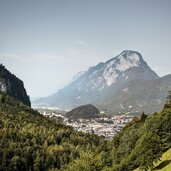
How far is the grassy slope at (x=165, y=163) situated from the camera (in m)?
75.2

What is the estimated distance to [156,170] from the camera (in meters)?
77.0

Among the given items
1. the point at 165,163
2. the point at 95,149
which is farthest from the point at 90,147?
the point at 165,163

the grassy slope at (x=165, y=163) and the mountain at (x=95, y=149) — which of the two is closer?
the grassy slope at (x=165, y=163)

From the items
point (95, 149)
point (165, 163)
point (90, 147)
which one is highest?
point (165, 163)

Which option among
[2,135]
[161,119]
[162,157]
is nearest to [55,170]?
[2,135]

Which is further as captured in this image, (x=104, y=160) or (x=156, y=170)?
(x=104, y=160)

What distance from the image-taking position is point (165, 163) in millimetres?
79062

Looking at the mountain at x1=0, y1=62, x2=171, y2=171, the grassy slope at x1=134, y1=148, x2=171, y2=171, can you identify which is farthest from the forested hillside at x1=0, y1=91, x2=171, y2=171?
the grassy slope at x1=134, y1=148, x2=171, y2=171

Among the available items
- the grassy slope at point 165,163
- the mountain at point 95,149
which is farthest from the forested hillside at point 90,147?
the grassy slope at point 165,163

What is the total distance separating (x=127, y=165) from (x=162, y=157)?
14.2 meters

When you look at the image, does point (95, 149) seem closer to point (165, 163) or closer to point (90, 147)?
point (90, 147)

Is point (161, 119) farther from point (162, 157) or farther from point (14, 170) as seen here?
point (14, 170)

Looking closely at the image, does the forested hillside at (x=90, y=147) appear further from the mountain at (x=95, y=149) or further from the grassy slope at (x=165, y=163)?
the grassy slope at (x=165, y=163)

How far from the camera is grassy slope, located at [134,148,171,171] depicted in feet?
247
